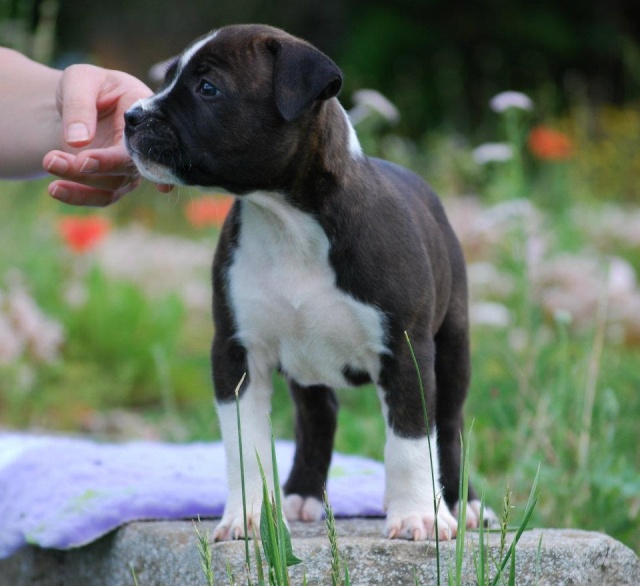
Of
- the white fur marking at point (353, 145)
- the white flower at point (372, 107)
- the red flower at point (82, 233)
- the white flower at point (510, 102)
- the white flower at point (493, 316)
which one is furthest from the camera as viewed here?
the red flower at point (82, 233)

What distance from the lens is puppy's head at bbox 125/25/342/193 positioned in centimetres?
281

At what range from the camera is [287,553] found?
2.29 meters

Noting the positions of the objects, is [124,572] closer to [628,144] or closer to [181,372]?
[181,372]

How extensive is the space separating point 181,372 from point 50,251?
54.8 inches

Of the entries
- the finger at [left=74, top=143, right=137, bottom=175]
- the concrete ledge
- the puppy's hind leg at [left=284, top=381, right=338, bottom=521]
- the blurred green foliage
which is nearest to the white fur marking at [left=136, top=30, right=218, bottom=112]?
the finger at [left=74, top=143, right=137, bottom=175]

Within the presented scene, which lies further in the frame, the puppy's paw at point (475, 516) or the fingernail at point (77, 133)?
the puppy's paw at point (475, 516)

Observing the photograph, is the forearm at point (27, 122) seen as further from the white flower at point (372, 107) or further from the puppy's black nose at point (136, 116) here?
the white flower at point (372, 107)

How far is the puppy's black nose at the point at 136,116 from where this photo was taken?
2.83 m

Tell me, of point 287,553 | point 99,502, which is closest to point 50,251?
point 99,502

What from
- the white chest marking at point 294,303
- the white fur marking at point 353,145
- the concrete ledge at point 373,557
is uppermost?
the white fur marking at point 353,145

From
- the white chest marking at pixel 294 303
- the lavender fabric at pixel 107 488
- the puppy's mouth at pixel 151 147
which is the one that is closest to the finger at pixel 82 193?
the puppy's mouth at pixel 151 147

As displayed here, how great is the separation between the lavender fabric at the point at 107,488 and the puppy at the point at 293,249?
0.55 meters

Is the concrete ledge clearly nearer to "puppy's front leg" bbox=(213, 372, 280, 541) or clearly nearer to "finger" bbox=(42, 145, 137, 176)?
"puppy's front leg" bbox=(213, 372, 280, 541)

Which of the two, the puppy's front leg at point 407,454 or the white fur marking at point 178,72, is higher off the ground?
the white fur marking at point 178,72
